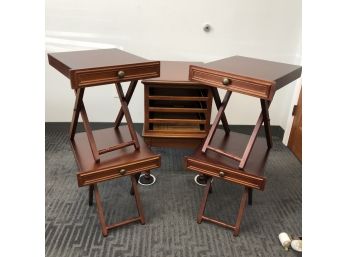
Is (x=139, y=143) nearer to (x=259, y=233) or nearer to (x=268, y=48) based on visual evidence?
(x=259, y=233)

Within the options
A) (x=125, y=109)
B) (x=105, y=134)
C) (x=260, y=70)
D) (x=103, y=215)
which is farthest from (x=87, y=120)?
(x=260, y=70)

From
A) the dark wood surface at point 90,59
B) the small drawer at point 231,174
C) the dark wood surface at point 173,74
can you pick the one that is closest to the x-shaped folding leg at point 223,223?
the small drawer at point 231,174

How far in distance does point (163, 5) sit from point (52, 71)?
1.08m

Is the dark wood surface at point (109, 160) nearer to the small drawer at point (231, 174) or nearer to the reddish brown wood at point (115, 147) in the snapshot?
the reddish brown wood at point (115, 147)

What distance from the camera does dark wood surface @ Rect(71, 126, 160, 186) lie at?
147 cm

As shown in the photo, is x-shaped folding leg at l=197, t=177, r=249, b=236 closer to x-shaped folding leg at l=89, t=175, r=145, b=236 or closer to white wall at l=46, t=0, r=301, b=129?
x-shaped folding leg at l=89, t=175, r=145, b=236

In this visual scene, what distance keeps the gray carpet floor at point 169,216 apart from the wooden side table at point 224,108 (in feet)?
0.42

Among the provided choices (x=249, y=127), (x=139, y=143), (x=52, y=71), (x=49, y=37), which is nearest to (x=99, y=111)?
(x=52, y=71)

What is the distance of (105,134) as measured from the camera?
179cm

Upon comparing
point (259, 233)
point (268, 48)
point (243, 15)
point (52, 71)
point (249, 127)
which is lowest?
point (259, 233)

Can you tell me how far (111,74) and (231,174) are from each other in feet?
2.54

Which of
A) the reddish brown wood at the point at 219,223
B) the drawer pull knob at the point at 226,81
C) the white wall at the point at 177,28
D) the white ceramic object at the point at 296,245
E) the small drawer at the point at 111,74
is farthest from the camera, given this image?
the white wall at the point at 177,28

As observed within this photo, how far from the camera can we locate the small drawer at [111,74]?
126 cm

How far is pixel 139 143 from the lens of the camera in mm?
1704
